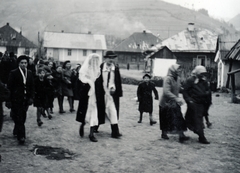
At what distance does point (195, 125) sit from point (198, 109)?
38 cm

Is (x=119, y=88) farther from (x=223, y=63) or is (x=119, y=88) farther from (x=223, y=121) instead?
(x=223, y=63)

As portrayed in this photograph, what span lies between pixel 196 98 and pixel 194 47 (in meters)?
29.6

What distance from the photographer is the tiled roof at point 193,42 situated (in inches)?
1414

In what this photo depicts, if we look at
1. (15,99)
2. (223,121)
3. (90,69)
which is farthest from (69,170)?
(223,121)

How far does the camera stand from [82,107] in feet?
24.7

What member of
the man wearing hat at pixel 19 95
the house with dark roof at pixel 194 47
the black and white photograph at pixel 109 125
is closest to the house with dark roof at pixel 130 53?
the house with dark roof at pixel 194 47

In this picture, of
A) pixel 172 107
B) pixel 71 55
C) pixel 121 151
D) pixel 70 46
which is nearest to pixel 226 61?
pixel 172 107

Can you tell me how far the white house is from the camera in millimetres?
64000

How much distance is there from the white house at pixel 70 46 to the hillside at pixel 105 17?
14.7 m

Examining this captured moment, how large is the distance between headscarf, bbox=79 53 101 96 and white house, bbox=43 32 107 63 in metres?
56.7

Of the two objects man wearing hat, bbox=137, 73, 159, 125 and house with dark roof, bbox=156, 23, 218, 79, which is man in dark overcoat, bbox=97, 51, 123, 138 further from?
house with dark roof, bbox=156, 23, 218, 79

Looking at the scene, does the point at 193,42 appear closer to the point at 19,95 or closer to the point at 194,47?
the point at 194,47

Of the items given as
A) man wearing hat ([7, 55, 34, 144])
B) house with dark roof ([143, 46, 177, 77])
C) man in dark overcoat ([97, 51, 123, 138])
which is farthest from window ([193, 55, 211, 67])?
man wearing hat ([7, 55, 34, 144])

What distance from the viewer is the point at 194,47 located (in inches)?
1415
